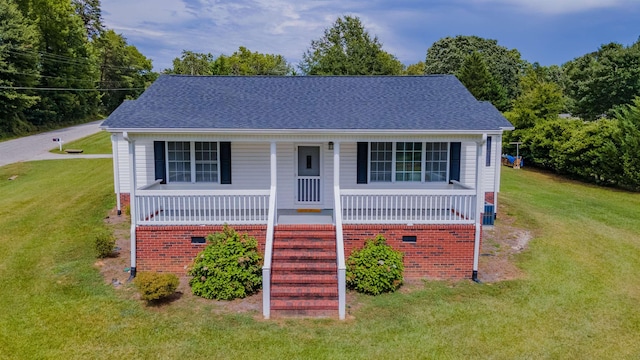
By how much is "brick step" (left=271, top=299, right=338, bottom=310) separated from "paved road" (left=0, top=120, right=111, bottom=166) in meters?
22.8

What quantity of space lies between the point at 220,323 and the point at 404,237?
4.50m

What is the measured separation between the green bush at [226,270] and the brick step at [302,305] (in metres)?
0.88

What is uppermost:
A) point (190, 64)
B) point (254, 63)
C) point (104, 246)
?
point (254, 63)

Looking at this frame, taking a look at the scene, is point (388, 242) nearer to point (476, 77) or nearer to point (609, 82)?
point (476, 77)

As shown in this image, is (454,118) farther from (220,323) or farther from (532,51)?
(532,51)

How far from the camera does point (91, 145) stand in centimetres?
3033

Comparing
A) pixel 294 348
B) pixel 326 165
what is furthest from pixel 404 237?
pixel 294 348

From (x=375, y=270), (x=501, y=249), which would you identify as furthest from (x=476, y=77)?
(x=375, y=270)

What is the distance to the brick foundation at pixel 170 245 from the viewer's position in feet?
30.9

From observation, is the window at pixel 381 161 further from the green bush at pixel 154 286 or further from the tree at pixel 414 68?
the tree at pixel 414 68

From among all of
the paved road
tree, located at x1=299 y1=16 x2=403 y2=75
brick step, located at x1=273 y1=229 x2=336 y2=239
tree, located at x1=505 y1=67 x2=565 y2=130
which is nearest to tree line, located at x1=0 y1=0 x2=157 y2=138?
the paved road

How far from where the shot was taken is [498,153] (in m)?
13.9

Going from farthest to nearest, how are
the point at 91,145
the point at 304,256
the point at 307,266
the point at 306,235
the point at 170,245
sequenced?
1. the point at 91,145
2. the point at 170,245
3. the point at 306,235
4. the point at 304,256
5. the point at 307,266

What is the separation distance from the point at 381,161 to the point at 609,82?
3530cm
